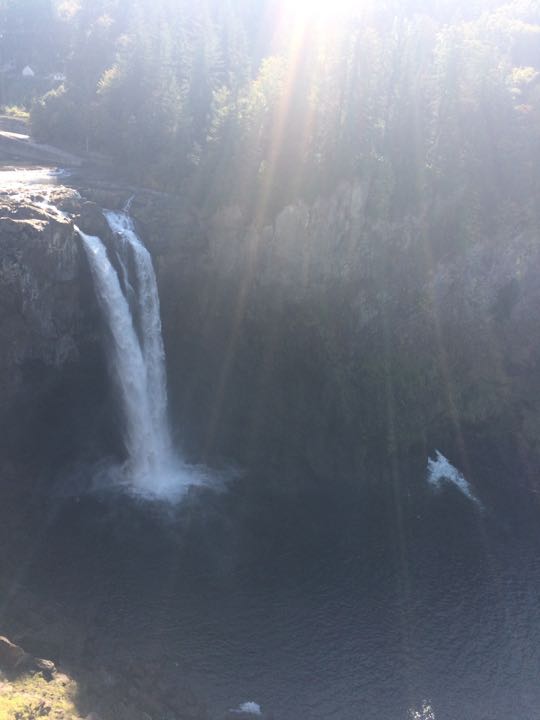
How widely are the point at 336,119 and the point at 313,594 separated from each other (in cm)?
2834

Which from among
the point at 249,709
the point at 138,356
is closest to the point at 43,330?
the point at 138,356

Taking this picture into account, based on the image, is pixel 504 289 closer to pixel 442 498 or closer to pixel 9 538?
pixel 442 498

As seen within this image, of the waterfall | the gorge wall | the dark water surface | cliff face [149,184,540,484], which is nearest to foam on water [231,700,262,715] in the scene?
the dark water surface

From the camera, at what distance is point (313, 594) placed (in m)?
28.9

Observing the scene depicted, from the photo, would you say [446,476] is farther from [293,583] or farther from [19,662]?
[19,662]

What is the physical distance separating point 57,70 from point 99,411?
81.0 metres

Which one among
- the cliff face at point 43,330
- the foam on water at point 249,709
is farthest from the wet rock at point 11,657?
the cliff face at point 43,330

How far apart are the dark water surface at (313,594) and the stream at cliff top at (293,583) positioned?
7 centimetres

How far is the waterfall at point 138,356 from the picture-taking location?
35.4m

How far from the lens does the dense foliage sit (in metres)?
40.2

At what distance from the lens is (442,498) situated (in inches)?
1447

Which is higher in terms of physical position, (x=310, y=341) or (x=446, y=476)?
(x=310, y=341)

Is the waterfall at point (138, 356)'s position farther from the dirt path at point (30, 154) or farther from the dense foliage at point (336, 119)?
the dirt path at point (30, 154)

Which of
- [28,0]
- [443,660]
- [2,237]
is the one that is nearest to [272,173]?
[2,237]
